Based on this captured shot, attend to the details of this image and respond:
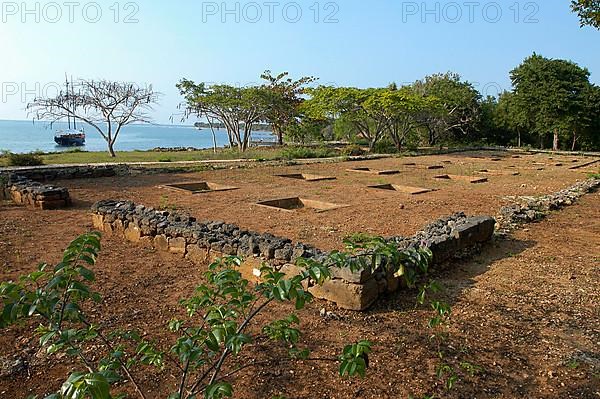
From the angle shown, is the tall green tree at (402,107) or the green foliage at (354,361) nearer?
the green foliage at (354,361)

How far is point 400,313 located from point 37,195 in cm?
826

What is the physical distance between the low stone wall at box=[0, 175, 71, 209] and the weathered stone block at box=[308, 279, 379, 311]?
733 cm

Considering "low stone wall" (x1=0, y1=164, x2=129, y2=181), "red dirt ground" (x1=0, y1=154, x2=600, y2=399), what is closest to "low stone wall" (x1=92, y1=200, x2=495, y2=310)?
"red dirt ground" (x1=0, y1=154, x2=600, y2=399)

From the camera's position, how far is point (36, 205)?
9.56m

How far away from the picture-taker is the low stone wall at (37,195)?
30.9 ft

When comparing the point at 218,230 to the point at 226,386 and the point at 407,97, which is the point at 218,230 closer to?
the point at 226,386

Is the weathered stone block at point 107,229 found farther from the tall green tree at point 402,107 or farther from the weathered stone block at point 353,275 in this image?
the tall green tree at point 402,107

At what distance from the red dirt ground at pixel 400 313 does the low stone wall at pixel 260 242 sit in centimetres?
17

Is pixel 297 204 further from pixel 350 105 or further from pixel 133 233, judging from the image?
pixel 350 105

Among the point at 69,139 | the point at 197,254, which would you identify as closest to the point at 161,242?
the point at 197,254

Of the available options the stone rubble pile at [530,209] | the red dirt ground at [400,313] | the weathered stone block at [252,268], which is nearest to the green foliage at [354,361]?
the red dirt ground at [400,313]

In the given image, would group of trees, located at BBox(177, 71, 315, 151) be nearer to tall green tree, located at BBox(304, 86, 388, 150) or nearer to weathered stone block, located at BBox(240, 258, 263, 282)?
tall green tree, located at BBox(304, 86, 388, 150)

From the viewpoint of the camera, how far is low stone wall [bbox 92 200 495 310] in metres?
4.29

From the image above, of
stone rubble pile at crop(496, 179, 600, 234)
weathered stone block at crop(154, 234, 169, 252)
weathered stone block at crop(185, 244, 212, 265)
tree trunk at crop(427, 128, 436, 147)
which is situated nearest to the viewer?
weathered stone block at crop(185, 244, 212, 265)
